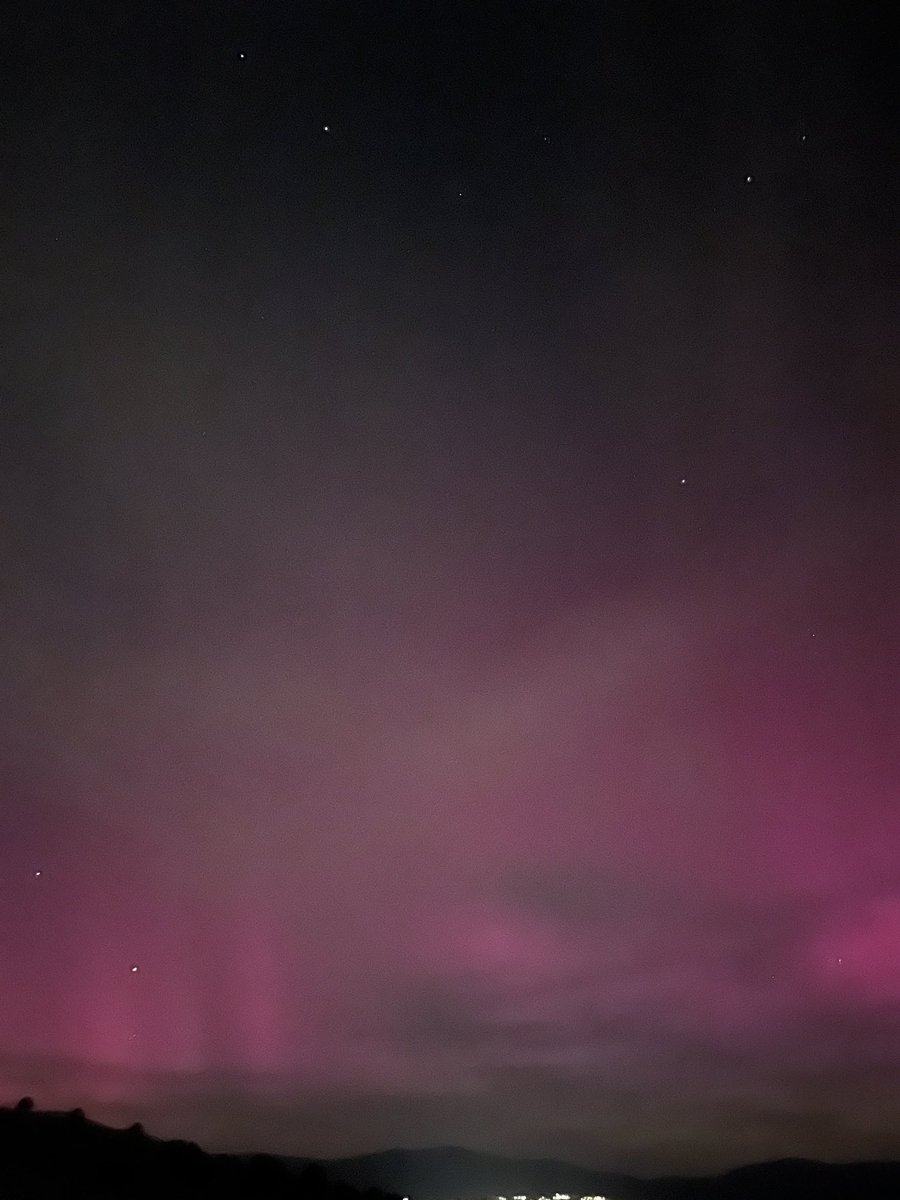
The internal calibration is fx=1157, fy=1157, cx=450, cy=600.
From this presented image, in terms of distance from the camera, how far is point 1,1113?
2608 inches

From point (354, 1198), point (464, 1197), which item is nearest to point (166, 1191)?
point (354, 1198)

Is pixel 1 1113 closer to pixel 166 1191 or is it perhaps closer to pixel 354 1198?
pixel 166 1191

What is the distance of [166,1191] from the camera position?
5994 centimetres

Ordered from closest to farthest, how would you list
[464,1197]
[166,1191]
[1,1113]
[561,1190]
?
[166,1191] < [1,1113] < [464,1197] < [561,1190]

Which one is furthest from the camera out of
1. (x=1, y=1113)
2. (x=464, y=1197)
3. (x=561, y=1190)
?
(x=561, y=1190)

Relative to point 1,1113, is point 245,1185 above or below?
below


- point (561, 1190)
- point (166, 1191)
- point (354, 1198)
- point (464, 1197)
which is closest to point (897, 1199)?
point (561, 1190)

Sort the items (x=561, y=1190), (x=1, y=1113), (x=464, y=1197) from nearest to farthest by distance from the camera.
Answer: (x=1, y=1113) → (x=464, y=1197) → (x=561, y=1190)

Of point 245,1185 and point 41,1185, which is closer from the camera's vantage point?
point 41,1185

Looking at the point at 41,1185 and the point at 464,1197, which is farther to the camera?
the point at 464,1197

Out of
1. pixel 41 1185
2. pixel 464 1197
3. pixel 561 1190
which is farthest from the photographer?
pixel 561 1190

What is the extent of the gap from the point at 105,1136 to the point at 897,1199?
164674 millimetres

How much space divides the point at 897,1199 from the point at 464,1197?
7192 cm

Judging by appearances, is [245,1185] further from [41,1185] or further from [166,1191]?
[41,1185]
